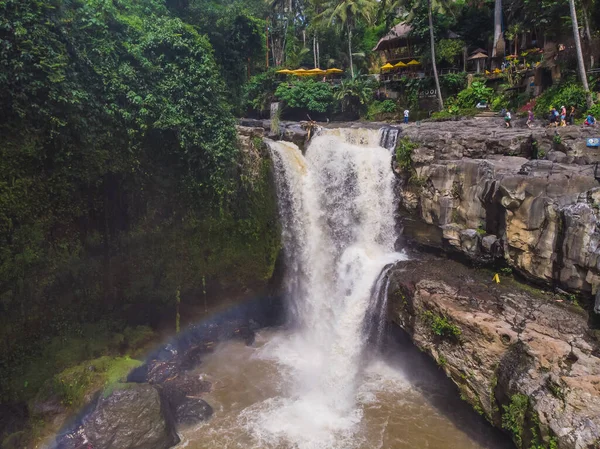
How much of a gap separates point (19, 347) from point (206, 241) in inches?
249

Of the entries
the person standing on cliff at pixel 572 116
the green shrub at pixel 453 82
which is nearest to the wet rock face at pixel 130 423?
the person standing on cliff at pixel 572 116

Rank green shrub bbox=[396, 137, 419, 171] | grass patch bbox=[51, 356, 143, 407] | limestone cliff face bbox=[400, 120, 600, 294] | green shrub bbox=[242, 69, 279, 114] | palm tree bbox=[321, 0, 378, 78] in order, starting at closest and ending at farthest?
limestone cliff face bbox=[400, 120, 600, 294], grass patch bbox=[51, 356, 143, 407], green shrub bbox=[396, 137, 419, 171], palm tree bbox=[321, 0, 378, 78], green shrub bbox=[242, 69, 279, 114]

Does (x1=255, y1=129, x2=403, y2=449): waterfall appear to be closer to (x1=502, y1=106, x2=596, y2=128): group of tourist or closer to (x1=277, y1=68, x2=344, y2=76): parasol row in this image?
(x1=502, y1=106, x2=596, y2=128): group of tourist

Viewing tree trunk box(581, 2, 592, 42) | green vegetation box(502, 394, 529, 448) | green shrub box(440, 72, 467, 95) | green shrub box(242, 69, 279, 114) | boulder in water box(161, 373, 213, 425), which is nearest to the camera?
green vegetation box(502, 394, 529, 448)

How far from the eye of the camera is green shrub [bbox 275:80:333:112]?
2806 cm

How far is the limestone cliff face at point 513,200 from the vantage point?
9914 millimetres

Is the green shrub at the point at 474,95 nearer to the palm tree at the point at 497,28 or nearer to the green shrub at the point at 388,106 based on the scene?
Answer: the palm tree at the point at 497,28

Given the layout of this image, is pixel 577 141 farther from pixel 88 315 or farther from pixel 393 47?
pixel 393 47

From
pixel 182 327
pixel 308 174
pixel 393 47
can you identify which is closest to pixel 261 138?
pixel 308 174

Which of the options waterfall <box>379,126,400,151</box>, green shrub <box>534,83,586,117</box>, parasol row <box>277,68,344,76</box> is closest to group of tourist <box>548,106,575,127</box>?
green shrub <box>534,83,586,117</box>

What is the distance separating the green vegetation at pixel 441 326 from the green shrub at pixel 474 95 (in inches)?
704

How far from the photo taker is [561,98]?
1855cm

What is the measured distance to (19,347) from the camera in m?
11.4

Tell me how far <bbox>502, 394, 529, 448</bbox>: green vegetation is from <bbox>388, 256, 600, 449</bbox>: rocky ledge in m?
0.02
